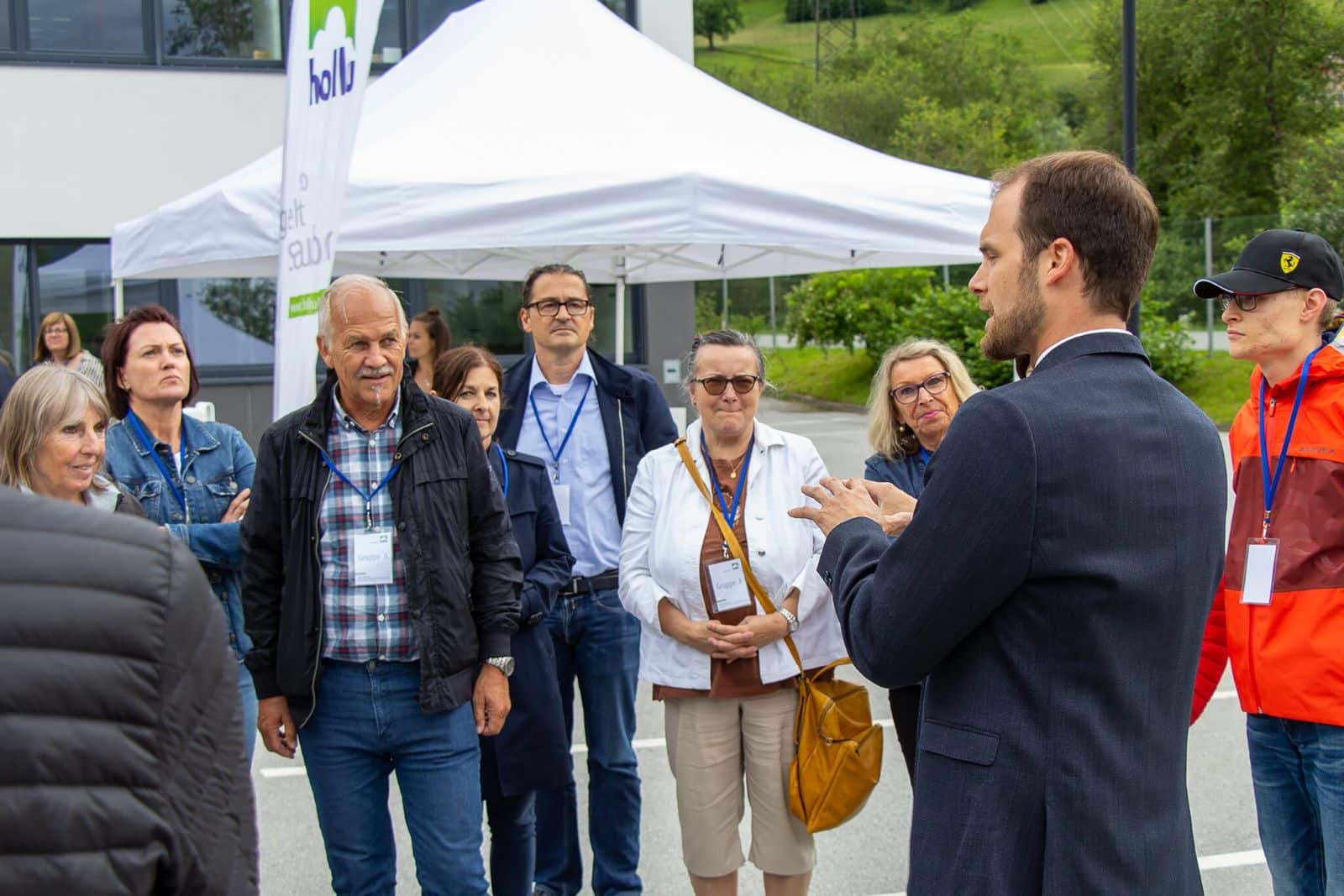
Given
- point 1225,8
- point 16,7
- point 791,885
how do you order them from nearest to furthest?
point 791,885 < point 16,7 < point 1225,8

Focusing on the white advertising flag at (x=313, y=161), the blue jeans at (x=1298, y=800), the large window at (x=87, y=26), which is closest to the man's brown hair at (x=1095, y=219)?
the blue jeans at (x=1298, y=800)

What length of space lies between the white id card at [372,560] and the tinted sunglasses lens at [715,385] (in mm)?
1146

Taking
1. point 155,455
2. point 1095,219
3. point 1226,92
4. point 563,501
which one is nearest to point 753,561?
point 563,501

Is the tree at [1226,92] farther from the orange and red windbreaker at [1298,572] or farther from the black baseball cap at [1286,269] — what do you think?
the orange and red windbreaker at [1298,572]

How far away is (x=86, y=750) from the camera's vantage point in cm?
122

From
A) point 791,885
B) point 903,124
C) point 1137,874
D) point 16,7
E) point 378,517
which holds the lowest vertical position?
point 791,885

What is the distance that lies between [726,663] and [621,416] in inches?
45.6

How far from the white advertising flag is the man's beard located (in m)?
2.54

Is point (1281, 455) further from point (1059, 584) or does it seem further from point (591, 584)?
point (591, 584)

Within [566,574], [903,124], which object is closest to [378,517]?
[566,574]

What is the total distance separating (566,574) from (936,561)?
233 centimetres

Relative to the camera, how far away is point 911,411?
4098mm

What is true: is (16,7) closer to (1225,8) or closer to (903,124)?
(1225,8)

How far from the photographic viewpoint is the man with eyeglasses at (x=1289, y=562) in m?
3.03
